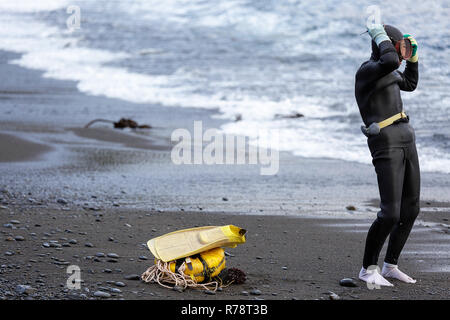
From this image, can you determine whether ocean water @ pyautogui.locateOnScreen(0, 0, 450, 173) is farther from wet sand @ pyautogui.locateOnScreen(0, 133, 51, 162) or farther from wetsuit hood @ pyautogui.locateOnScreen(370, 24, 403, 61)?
wetsuit hood @ pyautogui.locateOnScreen(370, 24, 403, 61)

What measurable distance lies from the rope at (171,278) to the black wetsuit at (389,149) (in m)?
1.21

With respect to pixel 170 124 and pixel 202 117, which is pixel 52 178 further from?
pixel 202 117

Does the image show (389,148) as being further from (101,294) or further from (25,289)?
(25,289)

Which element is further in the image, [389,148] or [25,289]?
[389,148]

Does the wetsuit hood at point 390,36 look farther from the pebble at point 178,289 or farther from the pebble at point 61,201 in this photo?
the pebble at point 61,201

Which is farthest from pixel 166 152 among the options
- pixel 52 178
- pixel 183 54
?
pixel 183 54

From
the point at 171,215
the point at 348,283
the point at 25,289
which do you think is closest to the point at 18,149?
the point at 171,215

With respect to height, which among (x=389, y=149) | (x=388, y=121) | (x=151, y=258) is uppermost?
(x=388, y=121)

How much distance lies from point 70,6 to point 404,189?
42.8m

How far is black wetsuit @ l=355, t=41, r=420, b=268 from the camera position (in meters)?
4.89

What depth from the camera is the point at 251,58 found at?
81.5ft

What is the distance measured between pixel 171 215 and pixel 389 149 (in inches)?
117

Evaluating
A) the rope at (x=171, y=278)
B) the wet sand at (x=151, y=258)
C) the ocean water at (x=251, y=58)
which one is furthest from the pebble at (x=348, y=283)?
the ocean water at (x=251, y=58)

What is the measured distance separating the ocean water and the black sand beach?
1.97 metres
